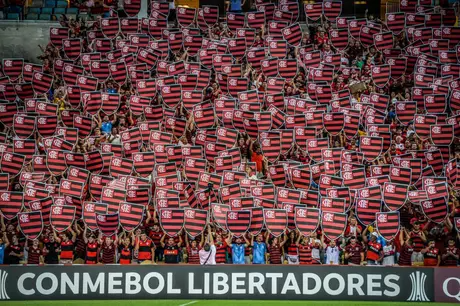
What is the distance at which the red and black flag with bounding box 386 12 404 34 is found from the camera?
3809 centimetres

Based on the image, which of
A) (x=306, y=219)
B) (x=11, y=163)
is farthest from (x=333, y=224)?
(x=11, y=163)

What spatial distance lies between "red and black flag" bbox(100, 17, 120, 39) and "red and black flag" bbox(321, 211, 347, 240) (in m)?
14.7

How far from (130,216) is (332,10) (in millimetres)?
14970

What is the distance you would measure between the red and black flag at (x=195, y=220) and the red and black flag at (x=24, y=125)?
8.39 metres

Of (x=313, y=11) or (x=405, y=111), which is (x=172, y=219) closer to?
(x=405, y=111)

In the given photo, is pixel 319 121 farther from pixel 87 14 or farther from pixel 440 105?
pixel 87 14

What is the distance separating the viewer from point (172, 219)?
1109 inches

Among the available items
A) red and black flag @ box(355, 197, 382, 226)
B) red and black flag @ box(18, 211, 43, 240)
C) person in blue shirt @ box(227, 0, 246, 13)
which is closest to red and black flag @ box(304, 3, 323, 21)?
person in blue shirt @ box(227, 0, 246, 13)

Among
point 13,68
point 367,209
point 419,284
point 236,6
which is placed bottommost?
point 419,284

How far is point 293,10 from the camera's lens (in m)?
39.0

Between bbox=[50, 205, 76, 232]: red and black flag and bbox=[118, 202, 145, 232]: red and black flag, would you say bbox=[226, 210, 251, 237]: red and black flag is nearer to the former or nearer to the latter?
bbox=[118, 202, 145, 232]: red and black flag

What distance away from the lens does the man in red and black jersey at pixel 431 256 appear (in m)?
27.5

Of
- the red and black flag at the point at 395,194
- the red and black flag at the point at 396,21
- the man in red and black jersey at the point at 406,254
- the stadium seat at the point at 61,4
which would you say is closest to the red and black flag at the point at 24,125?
the stadium seat at the point at 61,4

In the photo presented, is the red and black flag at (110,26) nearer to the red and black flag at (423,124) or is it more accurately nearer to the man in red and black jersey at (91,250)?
the man in red and black jersey at (91,250)
